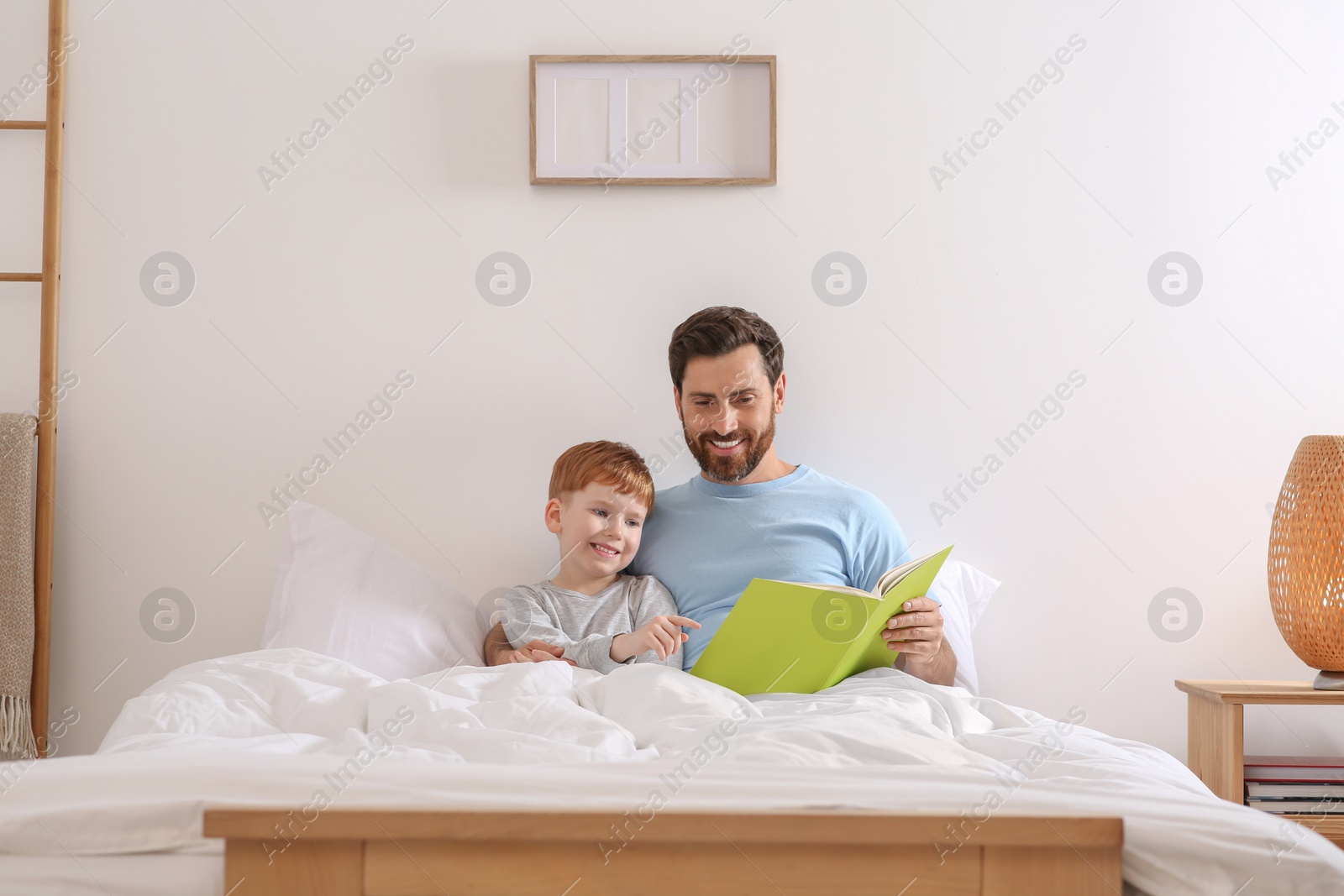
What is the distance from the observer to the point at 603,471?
169 centimetres

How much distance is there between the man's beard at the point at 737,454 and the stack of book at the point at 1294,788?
1.00 meters

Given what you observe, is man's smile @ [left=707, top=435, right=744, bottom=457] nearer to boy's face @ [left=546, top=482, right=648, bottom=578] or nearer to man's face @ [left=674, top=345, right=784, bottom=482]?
man's face @ [left=674, top=345, right=784, bottom=482]

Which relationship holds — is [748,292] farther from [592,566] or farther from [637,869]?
[637,869]

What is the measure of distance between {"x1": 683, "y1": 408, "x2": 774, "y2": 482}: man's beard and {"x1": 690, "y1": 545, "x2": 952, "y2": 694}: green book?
384mm

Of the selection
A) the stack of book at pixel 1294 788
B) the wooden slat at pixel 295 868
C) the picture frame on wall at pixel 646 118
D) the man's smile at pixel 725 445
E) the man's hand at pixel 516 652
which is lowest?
the stack of book at pixel 1294 788

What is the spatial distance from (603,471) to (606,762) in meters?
0.72

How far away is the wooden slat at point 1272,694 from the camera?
159cm

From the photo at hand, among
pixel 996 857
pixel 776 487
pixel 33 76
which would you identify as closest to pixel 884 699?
pixel 996 857

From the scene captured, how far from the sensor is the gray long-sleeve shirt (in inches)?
62.2

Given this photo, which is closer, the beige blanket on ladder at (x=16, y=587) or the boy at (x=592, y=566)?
the boy at (x=592, y=566)

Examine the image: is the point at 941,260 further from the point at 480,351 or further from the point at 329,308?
the point at 329,308

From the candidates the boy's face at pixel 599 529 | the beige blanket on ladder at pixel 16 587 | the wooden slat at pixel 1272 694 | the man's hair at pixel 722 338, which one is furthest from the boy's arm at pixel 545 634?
the wooden slat at pixel 1272 694

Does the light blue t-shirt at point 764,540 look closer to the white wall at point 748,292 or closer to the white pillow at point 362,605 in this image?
the white wall at point 748,292

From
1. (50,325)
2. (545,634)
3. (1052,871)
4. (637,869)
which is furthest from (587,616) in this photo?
(50,325)
